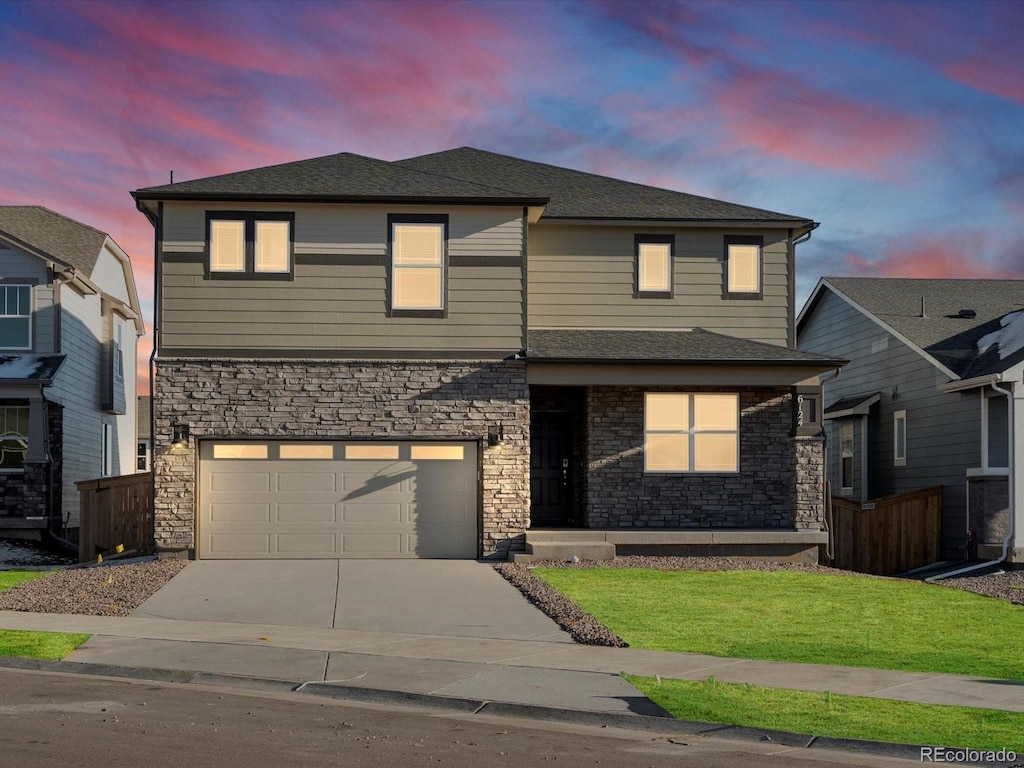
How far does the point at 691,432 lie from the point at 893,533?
4.87 meters

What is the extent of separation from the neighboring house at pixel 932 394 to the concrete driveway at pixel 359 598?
9710 mm

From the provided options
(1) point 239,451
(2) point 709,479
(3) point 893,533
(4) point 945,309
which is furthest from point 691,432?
(4) point 945,309

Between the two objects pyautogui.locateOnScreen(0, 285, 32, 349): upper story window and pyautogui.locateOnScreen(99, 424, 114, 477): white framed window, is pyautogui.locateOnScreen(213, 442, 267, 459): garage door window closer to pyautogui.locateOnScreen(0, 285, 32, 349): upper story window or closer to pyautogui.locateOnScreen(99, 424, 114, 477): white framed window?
pyautogui.locateOnScreen(0, 285, 32, 349): upper story window

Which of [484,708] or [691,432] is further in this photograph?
[691,432]

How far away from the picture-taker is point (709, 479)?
863 inches

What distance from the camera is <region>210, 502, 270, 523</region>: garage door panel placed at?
68.7 ft

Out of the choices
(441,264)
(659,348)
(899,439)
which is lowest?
(899,439)

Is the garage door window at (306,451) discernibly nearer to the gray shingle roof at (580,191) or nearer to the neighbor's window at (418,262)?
the neighbor's window at (418,262)

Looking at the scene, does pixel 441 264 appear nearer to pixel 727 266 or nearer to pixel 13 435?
pixel 727 266

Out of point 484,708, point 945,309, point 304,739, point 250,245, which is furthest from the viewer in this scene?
point 945,309

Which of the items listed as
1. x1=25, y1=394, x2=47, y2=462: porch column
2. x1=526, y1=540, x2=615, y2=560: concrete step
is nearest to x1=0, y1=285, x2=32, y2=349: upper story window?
x1=25, y1=394, x2=47, y2=462: porch column

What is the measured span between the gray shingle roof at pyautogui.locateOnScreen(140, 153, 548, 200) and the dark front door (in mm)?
4871

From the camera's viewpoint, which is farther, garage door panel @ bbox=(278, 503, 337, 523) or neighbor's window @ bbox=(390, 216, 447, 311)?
neighbor's window @ bbox=(390, 216, 447, 311)

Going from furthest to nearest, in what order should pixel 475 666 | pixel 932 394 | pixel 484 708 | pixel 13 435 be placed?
pixel 13 435 → pixel 932 394 → pixel 475 666 → pixel 484 708
